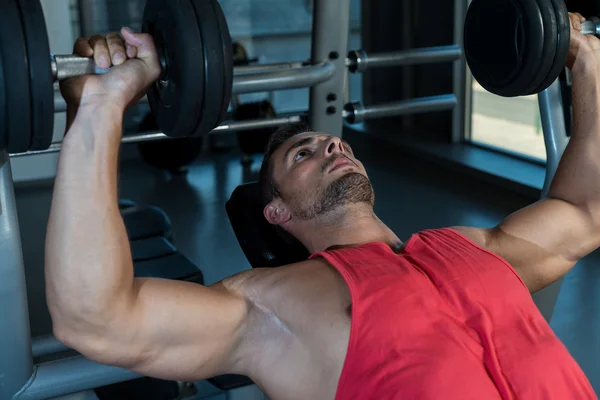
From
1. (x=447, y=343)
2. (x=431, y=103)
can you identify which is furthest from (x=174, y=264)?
(x=447, y=343)

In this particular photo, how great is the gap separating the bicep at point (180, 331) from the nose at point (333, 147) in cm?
49

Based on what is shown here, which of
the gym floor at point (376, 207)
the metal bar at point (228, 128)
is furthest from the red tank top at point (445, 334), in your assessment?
the gym floor at point (376, 207)

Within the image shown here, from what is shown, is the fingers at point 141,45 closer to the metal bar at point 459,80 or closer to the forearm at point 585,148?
the forearm at point 585,148

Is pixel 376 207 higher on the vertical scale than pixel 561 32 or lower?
lower

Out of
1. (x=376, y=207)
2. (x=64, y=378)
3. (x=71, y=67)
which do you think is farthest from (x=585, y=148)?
(x=376, y=207)

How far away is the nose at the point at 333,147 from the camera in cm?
166

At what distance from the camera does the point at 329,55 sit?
2.07 meters

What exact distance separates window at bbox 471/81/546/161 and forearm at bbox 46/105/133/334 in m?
4.00

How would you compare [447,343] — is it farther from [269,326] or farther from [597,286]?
[597,286]

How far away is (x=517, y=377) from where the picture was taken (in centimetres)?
127

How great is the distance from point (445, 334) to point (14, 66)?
797 millimetres

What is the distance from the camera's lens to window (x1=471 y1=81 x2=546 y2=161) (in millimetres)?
4875

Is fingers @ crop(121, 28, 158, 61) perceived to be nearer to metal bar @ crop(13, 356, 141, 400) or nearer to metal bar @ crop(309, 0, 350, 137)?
metal bar @ crop(13, 356, 141, 400)

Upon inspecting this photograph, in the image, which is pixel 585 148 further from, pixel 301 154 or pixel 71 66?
pixel 71 66
